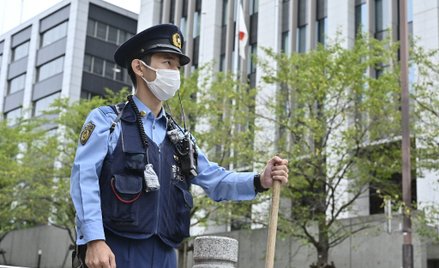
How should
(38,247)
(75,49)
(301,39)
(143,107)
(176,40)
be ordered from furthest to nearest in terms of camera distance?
1. (75,49)
2. (38,247)
3. (301,39)
4. (176,40)
5. (143,107)

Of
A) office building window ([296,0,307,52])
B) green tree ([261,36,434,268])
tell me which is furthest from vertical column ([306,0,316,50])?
green tree ([261,36,434,268])

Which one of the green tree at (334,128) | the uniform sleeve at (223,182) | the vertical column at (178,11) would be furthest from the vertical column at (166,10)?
the uniform sleeve at (223,182)

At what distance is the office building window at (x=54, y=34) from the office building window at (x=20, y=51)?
212 centimetres

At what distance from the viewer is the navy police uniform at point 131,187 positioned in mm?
3070

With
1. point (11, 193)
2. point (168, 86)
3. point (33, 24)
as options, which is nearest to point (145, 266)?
point (168, 86)

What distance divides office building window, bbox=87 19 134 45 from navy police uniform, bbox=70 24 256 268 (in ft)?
142

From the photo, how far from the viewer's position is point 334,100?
1933 cm

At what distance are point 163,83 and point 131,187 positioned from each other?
25.8 inches

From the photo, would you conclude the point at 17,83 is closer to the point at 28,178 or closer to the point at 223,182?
the point at 28,178

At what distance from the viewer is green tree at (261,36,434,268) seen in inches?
730

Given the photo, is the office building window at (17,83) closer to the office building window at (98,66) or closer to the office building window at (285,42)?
the office building window at (98,66)

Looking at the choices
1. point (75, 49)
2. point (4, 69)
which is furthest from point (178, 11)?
point (4, 69)

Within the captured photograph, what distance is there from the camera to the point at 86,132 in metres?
3.25

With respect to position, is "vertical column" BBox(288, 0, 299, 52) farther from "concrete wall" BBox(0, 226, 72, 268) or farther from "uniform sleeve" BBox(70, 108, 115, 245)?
"uniform sleeve" BBox(70, 108, 115, 245)
